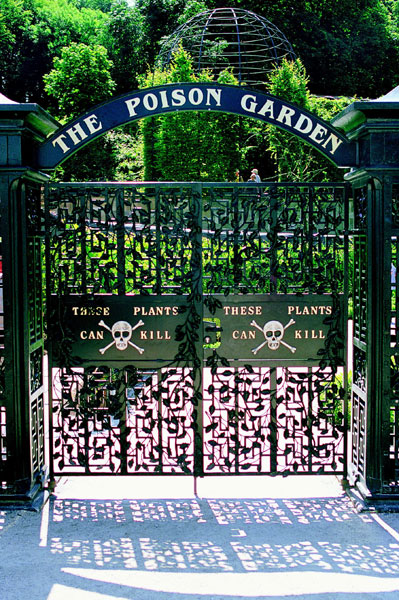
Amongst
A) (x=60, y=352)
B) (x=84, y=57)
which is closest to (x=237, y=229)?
(x=60, y=352)

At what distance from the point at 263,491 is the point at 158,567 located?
66.0 inches

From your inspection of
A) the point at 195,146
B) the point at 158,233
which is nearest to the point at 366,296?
the point at 158,233

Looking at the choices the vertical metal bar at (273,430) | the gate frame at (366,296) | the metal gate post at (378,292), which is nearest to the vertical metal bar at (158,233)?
the gate frame at (366,296)

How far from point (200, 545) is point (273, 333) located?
A: 1932 millimetres

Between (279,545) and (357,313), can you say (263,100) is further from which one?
(279,545)

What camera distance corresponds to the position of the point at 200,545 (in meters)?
4.87

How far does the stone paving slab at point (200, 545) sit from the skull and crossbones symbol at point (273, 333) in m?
1.34

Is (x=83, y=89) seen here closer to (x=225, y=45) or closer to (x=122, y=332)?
(x=225, y=45)

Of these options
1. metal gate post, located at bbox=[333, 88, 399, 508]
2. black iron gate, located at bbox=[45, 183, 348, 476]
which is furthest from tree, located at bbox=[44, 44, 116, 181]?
metal gate post, located at bbox=[333, 88, 399, 508]

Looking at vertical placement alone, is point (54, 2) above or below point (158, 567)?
above

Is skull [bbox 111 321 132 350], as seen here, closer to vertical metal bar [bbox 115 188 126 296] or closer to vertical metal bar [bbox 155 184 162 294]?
vertical metal bar [bbox 115 188 126 296]

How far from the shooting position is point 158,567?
178 inches

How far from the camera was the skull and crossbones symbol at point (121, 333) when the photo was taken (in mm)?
5809

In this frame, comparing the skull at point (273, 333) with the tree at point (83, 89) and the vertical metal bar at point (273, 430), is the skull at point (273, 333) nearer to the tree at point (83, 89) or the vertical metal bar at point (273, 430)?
the vertical metal bar at point (273, 430)
